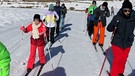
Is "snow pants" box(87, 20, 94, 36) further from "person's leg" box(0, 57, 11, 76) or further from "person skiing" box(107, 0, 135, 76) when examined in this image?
"person's leg" box(0, 57, 11, 76)

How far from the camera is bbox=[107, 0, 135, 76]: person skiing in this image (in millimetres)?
6234

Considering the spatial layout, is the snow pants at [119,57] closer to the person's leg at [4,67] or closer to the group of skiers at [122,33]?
the group of skiers at [122,33]

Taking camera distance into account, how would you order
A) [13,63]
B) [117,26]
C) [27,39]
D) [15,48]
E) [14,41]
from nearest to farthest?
[117,26] < [13,63] < [15,48] < [14,41] < [27,39]

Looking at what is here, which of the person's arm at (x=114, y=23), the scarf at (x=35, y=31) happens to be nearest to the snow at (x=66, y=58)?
the scarf at (x=35, y=31)

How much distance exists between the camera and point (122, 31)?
6.36 metres

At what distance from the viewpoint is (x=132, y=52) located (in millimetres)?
10992

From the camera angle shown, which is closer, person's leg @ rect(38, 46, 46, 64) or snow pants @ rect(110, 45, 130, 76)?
snow pants @ rect(110, 45, 130, 76)

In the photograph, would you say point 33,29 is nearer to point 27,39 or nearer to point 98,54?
Answer: point 98,54

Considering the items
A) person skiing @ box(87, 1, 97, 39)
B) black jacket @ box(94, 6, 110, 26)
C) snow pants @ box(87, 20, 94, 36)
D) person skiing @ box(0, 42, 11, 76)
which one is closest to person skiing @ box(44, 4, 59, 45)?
black jacket @ box(94, 6, 110, 26)

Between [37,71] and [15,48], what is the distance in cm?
325

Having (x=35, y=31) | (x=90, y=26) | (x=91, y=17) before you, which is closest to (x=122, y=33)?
(x=35, y=31)

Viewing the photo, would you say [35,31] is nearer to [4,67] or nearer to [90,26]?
[4,67]

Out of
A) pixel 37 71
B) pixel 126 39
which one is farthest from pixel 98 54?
pixel 126 39

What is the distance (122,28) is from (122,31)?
0.07 metres
